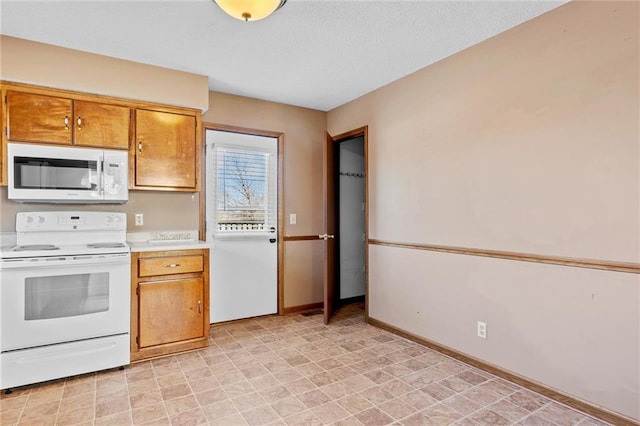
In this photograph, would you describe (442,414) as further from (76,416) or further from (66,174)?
(66,174)

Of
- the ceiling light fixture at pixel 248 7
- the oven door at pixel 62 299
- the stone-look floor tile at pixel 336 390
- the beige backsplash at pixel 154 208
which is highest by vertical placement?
the ceiling light fixture at pixel 248 7

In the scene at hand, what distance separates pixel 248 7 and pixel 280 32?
66 centimetres

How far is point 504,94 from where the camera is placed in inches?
105

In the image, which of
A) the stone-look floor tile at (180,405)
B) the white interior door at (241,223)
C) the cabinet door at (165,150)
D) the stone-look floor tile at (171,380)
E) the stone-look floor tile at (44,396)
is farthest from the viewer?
the white interior door at (241,223)

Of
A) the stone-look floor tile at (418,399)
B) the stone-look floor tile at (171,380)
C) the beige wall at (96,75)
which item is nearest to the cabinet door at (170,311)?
the stone-look floor tile at (171,380)

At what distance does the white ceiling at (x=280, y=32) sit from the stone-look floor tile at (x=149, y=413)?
2542mm

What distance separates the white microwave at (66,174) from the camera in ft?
8.96

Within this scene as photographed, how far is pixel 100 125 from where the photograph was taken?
303cm

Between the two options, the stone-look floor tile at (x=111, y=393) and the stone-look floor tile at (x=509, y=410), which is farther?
the stone-look floor tile at (x=111, y=393)

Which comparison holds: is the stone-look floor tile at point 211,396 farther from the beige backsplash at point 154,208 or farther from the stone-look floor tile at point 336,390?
the beige backsplash at point 154,208

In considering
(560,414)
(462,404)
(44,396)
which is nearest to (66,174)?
(44,396)

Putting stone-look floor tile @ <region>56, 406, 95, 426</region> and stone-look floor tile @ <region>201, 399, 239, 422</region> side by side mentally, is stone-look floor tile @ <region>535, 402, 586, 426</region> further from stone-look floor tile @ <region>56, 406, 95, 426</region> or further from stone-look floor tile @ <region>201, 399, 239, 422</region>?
stone-look floor tile @ <region>56, 406, 95, 426</region>

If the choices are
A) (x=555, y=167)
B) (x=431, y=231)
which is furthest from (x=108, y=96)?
(x=555, y=167)

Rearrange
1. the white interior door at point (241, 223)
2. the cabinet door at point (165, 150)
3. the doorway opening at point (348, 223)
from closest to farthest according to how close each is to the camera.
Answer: the cabinet door at point (165, 150) → the white interior door at point (241, 223) → the doorway opening at point (348, 223)
